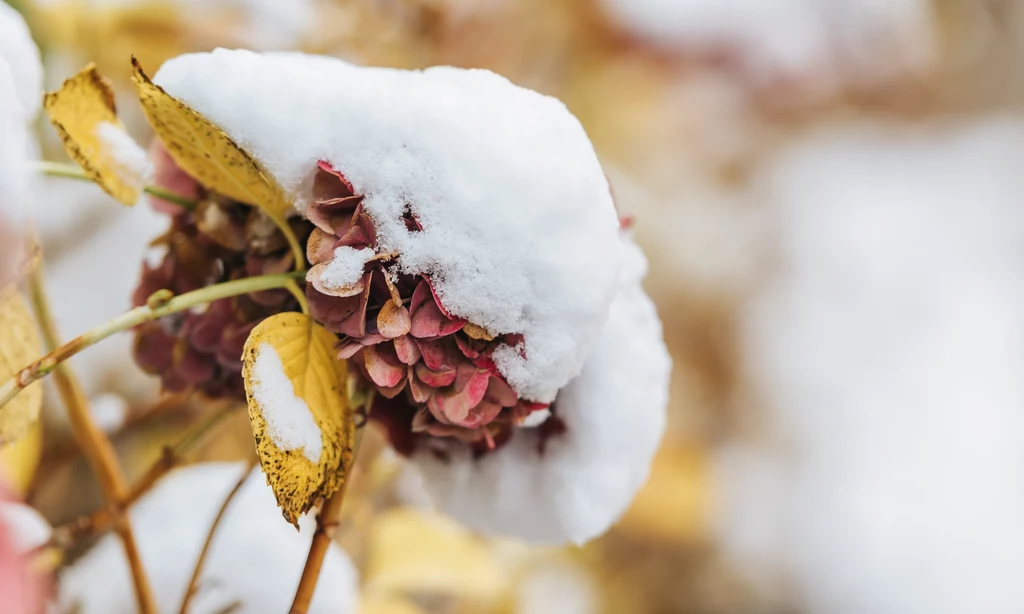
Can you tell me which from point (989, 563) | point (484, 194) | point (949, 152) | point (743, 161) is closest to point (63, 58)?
point (484, 194)

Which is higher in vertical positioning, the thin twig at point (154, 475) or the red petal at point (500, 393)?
the red petal at point (500, 393)

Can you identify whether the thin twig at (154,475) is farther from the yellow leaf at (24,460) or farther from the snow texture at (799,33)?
the snow texture at (799,33)

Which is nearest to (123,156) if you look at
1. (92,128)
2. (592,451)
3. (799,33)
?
(92,128)

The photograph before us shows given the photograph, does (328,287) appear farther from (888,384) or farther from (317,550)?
(888,384)

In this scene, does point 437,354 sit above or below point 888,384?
above

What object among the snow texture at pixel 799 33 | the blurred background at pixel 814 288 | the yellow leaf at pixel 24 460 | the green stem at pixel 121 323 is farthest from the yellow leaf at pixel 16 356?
the snow texture at pixel 799 33

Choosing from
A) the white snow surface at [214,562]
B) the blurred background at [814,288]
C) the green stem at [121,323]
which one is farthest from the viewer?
the blurred background at [814,288]
